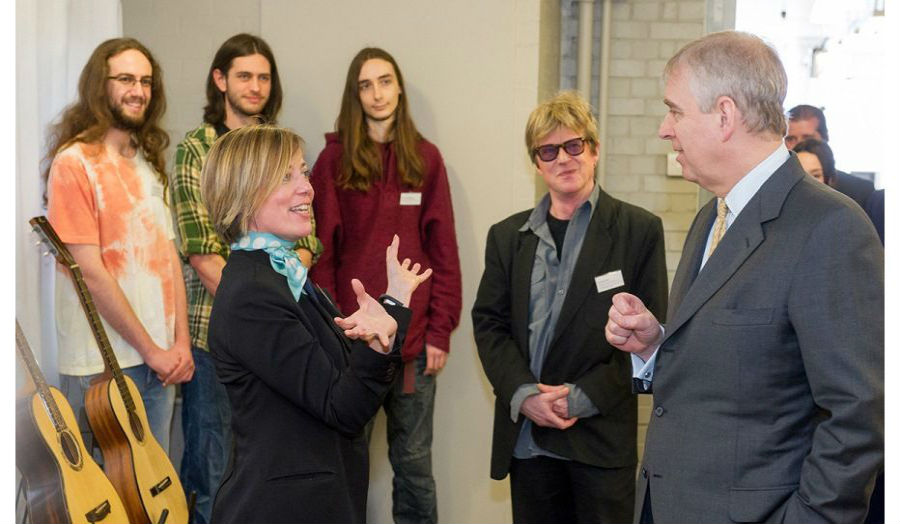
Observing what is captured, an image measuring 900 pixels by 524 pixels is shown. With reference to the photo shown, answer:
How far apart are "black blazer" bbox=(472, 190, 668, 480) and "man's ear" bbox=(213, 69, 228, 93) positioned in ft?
4.62

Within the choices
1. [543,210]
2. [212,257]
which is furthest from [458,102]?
[212,257]

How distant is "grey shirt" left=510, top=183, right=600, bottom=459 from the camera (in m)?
3.12

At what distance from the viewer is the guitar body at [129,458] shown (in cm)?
310

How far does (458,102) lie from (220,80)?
1093 mm

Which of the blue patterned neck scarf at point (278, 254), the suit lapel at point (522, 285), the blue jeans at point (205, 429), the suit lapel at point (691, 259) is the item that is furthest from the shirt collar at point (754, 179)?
the blue jeans at point (205, 429)

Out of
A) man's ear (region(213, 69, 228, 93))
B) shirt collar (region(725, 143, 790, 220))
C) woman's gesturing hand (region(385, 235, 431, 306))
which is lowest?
woman's gesturing hand (region(385, 235, 431, 306))

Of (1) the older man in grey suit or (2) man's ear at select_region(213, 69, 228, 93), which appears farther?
(2) man's ear at select_region(213, 69, 228, 93)

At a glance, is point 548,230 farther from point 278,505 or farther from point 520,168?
point 278,505

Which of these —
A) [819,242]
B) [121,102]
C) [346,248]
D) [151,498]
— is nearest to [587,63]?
[346,248]

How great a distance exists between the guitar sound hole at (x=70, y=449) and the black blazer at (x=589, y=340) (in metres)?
1.30

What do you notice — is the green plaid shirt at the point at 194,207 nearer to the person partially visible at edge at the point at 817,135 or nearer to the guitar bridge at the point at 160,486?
the guitar bridge at the point at 160,486

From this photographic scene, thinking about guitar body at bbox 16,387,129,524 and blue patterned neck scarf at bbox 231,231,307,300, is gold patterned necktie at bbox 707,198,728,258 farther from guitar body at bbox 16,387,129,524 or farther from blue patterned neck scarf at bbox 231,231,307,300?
guitar body at bbox 16,387,129,524

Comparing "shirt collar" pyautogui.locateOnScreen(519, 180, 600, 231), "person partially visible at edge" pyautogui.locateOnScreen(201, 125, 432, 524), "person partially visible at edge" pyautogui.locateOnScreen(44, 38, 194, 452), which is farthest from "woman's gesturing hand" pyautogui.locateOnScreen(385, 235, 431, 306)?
"person partially visible at edge" pyautogui.locateOnScreen(44, 38, 194, 452)

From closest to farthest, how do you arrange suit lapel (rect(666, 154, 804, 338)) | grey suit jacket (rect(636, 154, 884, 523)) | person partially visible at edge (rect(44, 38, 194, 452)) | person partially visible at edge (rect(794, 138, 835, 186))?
grey suit jacket (rect(636, 154, 884, 523)), suit lapel (rect(666, 154, 804, 338)), person partially visible at edge (rect(44, 38, 194, 452)), person partially visible at edge (rect(794, 138, 835, 186))
